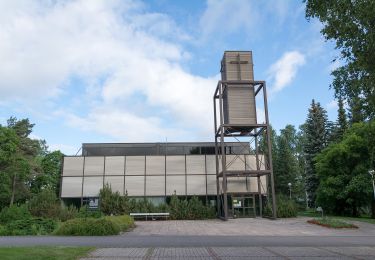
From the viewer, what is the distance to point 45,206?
3098 cm

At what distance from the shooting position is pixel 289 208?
3559cm

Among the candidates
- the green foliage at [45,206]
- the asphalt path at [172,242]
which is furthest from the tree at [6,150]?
the asphalt path at [172,242]

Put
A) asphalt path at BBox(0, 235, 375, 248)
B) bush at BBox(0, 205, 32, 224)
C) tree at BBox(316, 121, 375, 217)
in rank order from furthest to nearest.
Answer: tree at BBox(316, 121, 375, 217) < bush at BBox(0, 205, 32, 224) < asphalt path at BBox(0, 235, 375, 248)

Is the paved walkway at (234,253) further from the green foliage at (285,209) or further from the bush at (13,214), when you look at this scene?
the green foliage at (285,209)

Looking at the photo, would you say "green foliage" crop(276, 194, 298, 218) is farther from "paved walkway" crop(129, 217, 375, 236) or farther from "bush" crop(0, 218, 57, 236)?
"bush" crop(0, 218, 57, 236)

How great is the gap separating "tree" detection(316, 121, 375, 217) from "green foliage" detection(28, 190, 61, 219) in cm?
2631

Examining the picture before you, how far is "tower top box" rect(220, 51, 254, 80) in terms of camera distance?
122 feet

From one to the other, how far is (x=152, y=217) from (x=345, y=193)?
18764mm

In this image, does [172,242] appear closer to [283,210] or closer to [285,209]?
[283,210]

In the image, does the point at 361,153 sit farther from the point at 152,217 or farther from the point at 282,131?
the point at 282,131

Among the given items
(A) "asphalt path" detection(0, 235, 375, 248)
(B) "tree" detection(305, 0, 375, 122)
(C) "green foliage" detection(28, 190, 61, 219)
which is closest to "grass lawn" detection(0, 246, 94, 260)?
(A) "asphalt path" detection(0, 235, 375, 248)

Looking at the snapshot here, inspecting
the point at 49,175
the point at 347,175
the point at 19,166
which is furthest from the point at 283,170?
the point at 19,166

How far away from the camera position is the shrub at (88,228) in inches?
745

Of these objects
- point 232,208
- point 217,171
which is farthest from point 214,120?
point 232,208
